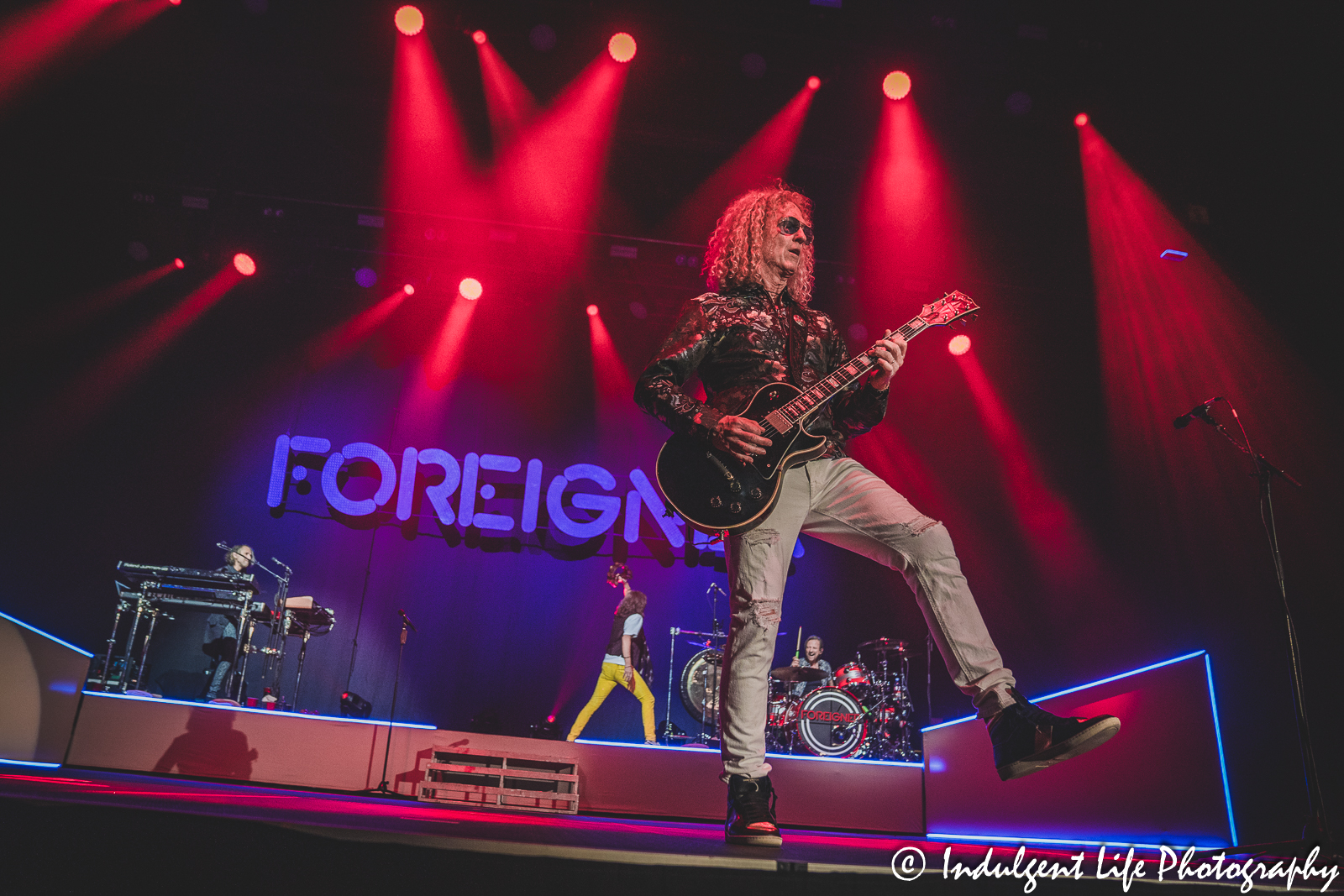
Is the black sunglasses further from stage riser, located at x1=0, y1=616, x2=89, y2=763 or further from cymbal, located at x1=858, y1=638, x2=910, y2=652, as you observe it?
cymbal, located at x1=858, y1=638, x2=910, y2=652

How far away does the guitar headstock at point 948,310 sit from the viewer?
3062 millimetres

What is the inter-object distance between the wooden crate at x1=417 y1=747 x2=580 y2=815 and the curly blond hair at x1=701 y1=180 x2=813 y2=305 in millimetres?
4507

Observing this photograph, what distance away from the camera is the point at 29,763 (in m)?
5.29

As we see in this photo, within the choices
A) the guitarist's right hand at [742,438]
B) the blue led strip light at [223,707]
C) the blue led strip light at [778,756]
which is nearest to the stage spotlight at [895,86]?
the guitarist's right hand at [742,438]

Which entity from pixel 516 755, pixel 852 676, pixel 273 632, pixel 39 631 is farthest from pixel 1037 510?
pixel 273 632

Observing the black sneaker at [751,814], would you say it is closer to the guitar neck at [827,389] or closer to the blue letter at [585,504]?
the guitar neck at [827,389]

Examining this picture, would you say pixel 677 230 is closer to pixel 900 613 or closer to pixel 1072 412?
pixel 1072 412

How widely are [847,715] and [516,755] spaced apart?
379 centimetres

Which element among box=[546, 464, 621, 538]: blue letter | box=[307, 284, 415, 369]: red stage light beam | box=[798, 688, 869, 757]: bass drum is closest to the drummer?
box=[798, 688, 869, 757]: bass drum

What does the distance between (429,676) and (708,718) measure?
361 centimetres

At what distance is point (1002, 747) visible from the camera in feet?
7.52

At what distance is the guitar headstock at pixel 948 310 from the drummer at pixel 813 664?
6.63m

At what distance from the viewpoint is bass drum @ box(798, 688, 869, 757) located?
28.7 ft

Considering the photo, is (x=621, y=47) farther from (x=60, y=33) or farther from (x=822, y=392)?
(x=822, y=392)
